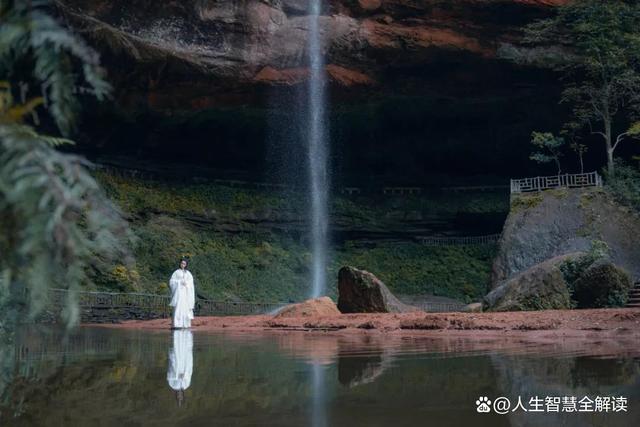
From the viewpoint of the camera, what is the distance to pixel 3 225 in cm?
220

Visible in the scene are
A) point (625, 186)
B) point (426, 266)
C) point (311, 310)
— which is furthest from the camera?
point (426, 266)

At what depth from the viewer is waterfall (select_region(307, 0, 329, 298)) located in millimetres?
30328

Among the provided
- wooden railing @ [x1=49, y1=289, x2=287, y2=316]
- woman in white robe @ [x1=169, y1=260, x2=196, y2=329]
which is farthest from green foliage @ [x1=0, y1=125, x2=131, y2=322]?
wooden railing @ [x1=49, y1=289, x2=287, y2=316]

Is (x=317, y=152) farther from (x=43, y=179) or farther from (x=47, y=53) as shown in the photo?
(x=43, y=179)

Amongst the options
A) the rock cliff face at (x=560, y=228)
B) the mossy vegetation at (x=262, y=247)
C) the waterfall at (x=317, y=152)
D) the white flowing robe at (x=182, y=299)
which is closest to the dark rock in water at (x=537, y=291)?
the white flowing robe at (x=182, y=299)

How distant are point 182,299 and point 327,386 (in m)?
12.0

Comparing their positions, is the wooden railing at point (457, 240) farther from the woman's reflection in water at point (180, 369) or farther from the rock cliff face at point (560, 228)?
the woman's reflection in water at point (180, 369)

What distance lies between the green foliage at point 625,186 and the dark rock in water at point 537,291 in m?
10.7

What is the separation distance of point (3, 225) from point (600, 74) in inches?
1151

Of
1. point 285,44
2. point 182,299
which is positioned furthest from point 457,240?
point 182,299

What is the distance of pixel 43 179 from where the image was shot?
2.08m

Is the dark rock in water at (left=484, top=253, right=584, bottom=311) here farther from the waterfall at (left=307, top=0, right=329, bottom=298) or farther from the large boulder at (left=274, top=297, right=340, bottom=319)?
the waterfall at (left=307, top=0, right=329, bottom=298)

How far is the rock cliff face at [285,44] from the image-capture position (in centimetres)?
2806

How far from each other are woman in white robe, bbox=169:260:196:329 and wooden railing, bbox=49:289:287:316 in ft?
20.5
